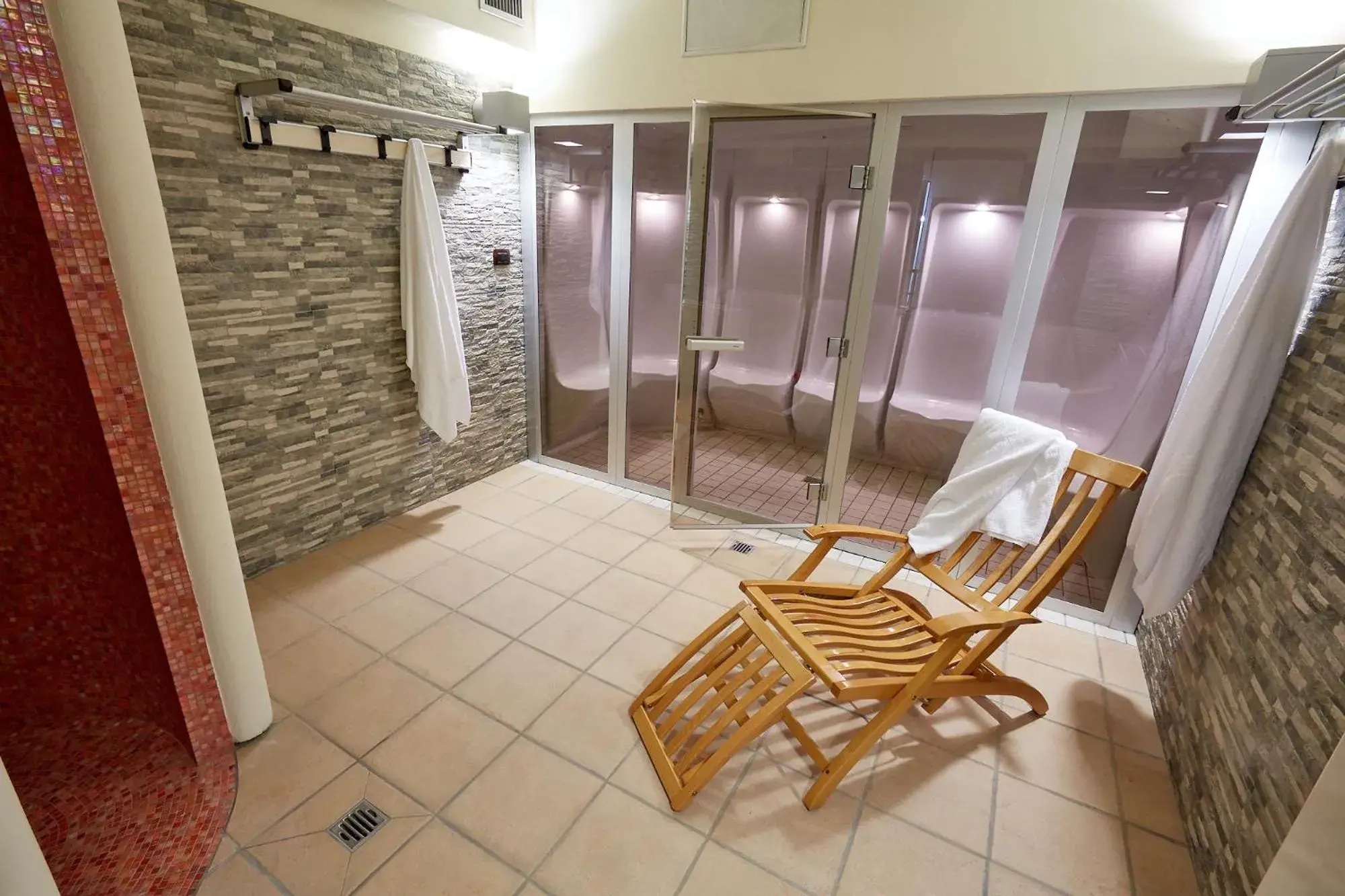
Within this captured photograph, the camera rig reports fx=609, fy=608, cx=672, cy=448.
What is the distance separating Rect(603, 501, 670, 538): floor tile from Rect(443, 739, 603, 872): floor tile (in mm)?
1475

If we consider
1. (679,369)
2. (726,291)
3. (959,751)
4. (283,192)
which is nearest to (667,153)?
(726,291)

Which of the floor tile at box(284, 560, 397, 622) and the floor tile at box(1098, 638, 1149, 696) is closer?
the floor tile at box(1098, 638, 1149, 696)

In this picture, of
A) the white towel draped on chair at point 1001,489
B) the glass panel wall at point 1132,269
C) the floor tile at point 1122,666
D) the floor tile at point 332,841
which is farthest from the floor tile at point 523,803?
the glass panel wall at point 1132,269

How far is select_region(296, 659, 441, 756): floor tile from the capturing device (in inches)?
73.7

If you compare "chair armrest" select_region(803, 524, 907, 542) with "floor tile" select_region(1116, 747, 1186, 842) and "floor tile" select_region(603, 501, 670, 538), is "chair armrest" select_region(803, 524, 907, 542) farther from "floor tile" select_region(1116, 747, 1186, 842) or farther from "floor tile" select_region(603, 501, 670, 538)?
"floor tile" select_region(603, 501, 670, 538)

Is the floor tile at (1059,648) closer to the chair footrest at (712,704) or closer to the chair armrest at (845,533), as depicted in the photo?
the chair armrest at (845,533)

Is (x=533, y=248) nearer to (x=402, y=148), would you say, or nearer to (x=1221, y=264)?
(x=402, y=148)

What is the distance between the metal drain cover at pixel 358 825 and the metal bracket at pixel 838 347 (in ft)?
8.10

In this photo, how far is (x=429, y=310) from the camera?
2.87 m

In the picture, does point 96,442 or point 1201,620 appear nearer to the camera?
point 96,442

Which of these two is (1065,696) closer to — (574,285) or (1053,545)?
(1053,545)

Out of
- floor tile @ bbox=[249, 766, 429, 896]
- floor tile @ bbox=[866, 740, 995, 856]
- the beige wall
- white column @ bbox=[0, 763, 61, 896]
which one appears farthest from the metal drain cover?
the beige wall

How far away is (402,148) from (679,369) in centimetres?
160

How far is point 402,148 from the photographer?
108 inches
